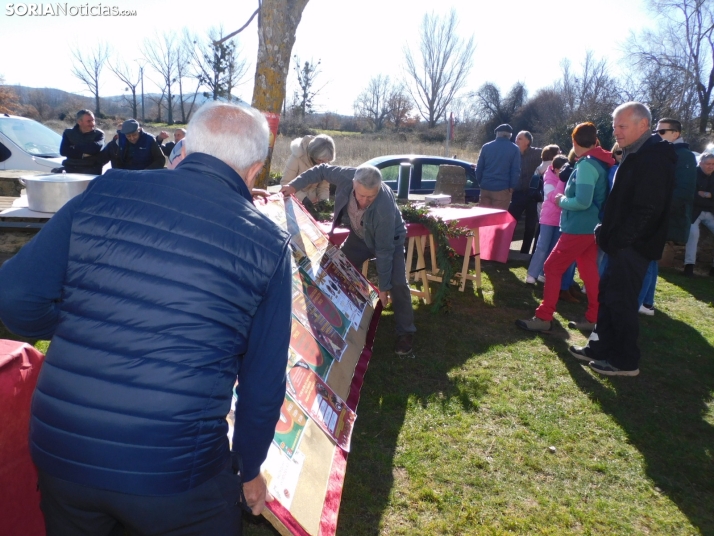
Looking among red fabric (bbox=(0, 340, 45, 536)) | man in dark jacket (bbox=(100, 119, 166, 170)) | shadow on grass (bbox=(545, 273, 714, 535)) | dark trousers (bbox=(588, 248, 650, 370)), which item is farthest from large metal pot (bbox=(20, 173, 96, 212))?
shadow on grass (bbox=(545, 273, 714, 535))

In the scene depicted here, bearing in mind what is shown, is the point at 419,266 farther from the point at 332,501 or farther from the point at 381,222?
the point at 332,501

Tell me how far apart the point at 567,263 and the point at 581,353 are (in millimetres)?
858

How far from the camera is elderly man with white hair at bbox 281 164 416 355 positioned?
12.7 feet

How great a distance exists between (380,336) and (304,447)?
8.68 feet

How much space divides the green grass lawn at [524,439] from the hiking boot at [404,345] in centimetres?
10

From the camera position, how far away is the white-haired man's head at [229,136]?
146 centimetres

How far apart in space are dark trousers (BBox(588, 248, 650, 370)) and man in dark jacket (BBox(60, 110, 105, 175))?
21.6ft

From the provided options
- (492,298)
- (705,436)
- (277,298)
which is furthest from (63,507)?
(492,298)

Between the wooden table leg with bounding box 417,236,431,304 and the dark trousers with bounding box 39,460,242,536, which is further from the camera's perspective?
the wooden table leg with bounding box 417,236,431,304

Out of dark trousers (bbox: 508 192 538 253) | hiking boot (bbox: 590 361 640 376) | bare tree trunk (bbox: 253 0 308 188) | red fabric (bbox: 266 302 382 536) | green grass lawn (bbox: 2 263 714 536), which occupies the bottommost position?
green grass lawn (bbox: 2 263 714 536)

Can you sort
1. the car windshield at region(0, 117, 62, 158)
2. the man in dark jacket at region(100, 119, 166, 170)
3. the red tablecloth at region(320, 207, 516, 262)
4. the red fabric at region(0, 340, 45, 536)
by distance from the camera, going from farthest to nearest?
1. the car windshield at region(0, 117, 62, 158)
2. the man in dark jacket at region(100, 119, 166, 170)
3. the red tablecloth at region(320, 207, 516, 262)
4. the red fabric at region(0, 340, 45, 536)

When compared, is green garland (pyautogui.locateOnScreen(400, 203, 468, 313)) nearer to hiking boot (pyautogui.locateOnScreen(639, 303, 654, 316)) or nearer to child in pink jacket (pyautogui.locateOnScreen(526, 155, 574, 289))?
child in pink jacket (pyautogui.locateOnScreen(526, 155, 574, 289))

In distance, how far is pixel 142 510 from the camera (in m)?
1.31

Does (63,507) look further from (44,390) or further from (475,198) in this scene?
(475,198)
